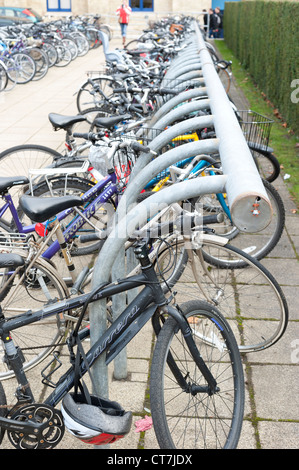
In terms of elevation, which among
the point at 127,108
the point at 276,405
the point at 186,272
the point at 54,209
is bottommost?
the point at 276,405

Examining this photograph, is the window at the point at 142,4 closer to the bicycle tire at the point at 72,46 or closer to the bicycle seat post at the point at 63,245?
the bicycle tire at the point at 72,46

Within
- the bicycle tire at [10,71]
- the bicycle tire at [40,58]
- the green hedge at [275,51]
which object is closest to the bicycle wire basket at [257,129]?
the green hedge at [275,51]

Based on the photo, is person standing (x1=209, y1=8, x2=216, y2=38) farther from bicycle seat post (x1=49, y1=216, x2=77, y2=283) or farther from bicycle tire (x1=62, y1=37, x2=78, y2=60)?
bicycle seat post (x1=49, y1=216, x2=77, y2=283)

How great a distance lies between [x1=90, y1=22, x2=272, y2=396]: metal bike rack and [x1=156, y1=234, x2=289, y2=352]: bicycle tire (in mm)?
546

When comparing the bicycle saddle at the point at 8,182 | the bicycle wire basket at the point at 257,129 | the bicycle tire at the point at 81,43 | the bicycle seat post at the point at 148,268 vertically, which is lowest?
the bicycle seat post at the point at 148,268

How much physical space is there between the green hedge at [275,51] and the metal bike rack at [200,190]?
6244mm

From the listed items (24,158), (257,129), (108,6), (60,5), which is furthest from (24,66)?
(60,5)

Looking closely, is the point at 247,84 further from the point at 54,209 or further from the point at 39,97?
the point at 54,209

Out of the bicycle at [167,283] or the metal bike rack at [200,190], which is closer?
the metal bike rack at [200,190]

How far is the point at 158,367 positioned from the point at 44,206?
1083 mm

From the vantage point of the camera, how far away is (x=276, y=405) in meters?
3.01

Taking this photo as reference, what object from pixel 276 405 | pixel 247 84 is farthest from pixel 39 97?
pixel 276 405

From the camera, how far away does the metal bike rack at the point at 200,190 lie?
1.58m
